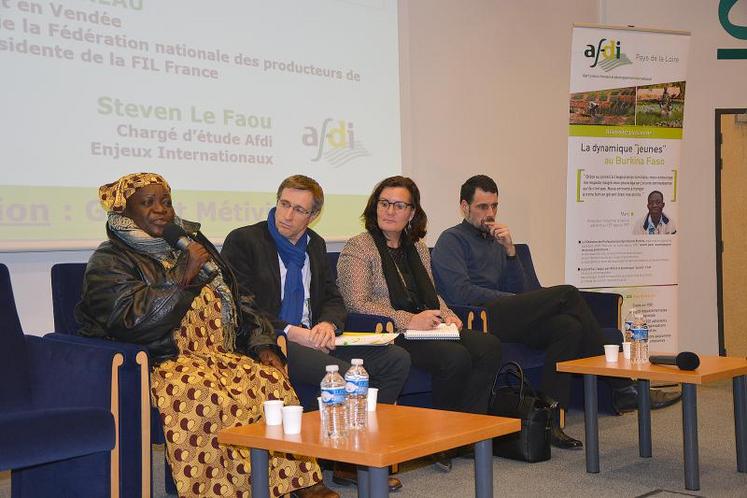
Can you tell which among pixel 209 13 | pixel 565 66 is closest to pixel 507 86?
pixel 565 66

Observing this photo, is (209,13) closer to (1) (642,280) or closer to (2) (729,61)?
(1) (642,280)

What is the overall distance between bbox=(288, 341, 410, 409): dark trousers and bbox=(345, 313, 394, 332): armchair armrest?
8.3 inches

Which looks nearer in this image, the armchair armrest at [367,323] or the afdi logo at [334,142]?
the armchair armrest at [367,323]

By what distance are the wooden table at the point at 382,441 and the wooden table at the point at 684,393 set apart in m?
1.20

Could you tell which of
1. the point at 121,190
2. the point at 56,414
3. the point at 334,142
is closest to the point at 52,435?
the point at 56,414

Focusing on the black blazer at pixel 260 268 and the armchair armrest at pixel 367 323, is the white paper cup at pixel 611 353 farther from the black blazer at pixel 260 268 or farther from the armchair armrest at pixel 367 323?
the black blazer at pixel 260 268

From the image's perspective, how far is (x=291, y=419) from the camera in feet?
7.79

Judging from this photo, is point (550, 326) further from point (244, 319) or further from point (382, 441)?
point (382, 441)

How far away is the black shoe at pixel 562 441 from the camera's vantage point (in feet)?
13.5

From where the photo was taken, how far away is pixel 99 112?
12.4 feet

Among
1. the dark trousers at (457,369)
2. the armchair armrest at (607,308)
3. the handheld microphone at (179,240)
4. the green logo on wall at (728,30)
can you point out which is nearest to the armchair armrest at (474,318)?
the dark trousers at (457,369)

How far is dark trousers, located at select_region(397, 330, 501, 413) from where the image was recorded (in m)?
3.78

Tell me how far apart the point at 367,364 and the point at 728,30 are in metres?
4.76

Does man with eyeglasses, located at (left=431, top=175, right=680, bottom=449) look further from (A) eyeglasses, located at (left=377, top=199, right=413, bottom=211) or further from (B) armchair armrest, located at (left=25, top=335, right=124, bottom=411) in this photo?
(B) armchair armrest, located at (left=25, top=335, right=124, bottom=411)
